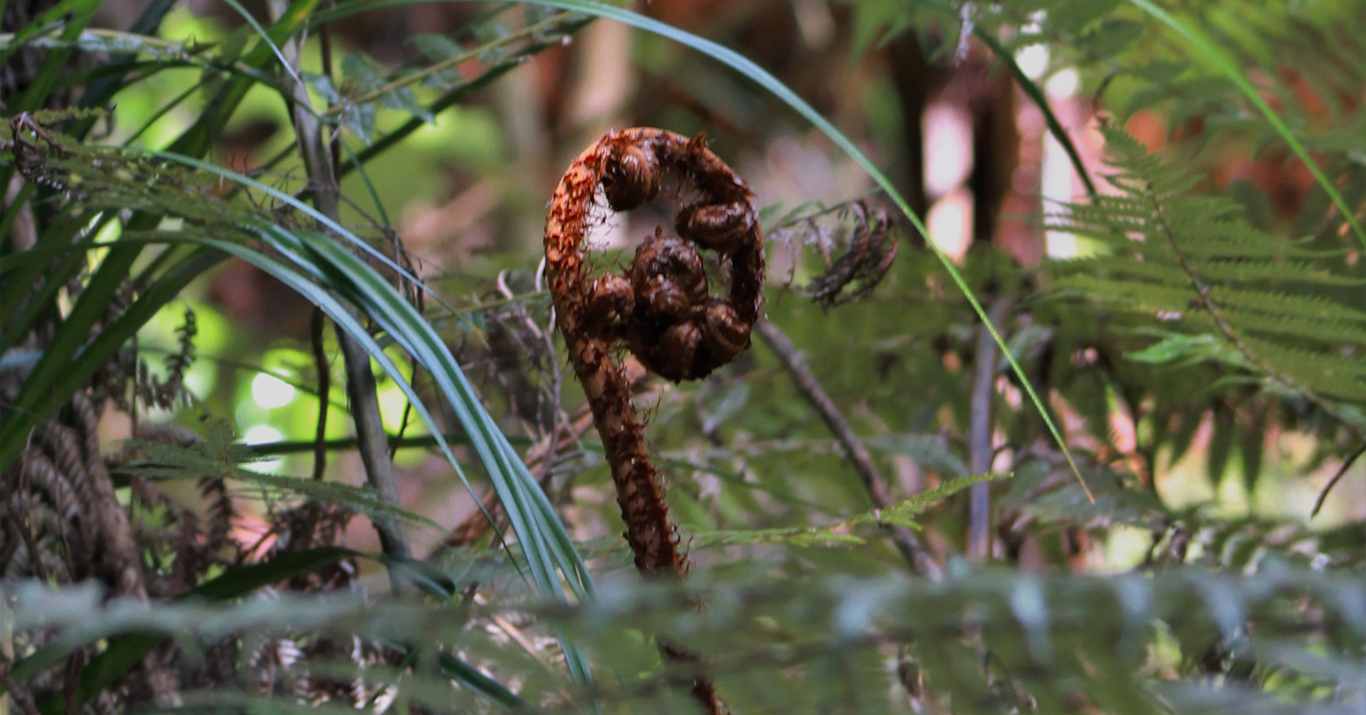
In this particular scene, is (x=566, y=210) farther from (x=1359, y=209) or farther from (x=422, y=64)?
(x=1359, y=209)

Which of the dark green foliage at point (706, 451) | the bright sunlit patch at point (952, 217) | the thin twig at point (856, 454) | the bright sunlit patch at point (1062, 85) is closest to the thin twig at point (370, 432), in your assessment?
the dark green foliage at point (706, 451)

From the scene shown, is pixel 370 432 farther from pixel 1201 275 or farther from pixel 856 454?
pixel 1201 275

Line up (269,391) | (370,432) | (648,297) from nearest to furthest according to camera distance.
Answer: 1. (648,297)
2. (370,432)
3. (269,391)

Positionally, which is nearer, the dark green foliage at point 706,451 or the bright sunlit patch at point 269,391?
the dark green foliage at point 706,451

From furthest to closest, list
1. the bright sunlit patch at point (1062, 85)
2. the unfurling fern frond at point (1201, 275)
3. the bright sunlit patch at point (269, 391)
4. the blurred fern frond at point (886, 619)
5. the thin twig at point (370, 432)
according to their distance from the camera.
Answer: the bright sunlit patch at point (1062, 85)
the bright sunlit patch at point (269, 391)
the unfurling fern frond at point (1201, 275)
the thin twig at point (370, 432)
the blurred fern frond at point (886, 619)

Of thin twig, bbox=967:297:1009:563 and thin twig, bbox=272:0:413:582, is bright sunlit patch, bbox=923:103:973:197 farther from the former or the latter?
thin twig, bbox=272:0:413:582

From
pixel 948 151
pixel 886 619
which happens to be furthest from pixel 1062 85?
pixel 886 619

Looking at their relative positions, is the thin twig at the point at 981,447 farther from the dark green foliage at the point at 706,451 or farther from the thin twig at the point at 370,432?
the thin twig at the point at 370,432

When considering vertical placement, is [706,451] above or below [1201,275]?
below
